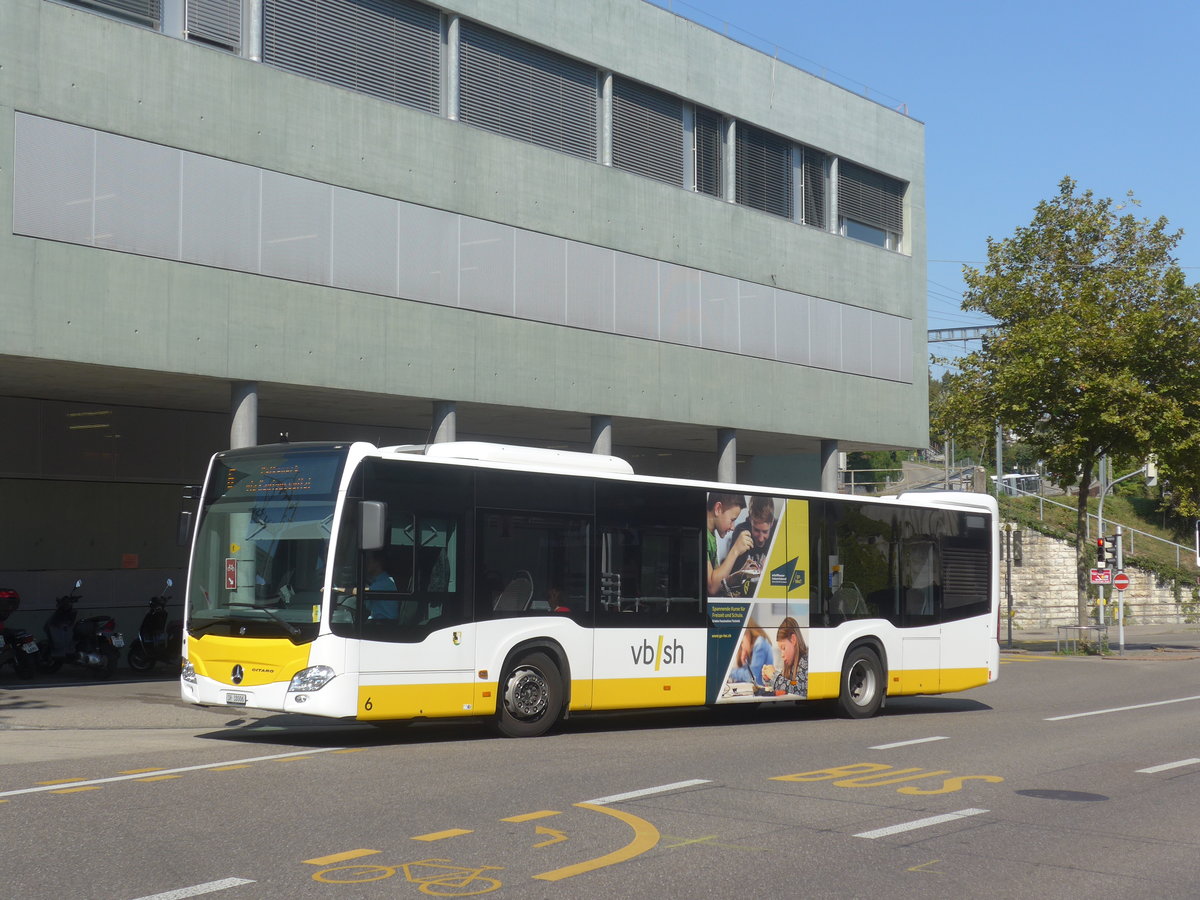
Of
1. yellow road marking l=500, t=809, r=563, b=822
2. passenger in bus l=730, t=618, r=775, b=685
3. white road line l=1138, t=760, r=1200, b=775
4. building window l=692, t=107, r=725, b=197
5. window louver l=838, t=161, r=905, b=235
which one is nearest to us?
yellow road marking l=500, t=809, r=563, b=822

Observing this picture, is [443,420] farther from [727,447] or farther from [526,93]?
[727,447]

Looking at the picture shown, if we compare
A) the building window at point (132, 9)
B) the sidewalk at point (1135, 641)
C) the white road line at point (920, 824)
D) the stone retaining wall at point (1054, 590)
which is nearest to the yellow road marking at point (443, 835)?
the white road line at point (920, 824)

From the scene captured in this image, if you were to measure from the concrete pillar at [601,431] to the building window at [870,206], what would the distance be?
10156 millimetres

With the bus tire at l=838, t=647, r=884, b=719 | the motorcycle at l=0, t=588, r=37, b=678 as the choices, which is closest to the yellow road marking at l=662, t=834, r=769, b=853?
the bus tire at l=838, t=647, r=884, b=719

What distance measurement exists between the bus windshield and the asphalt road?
1274 mm

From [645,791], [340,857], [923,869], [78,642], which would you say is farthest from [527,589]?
[78,642]

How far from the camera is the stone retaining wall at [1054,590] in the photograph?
54688 millimetres

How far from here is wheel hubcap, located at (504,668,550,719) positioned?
1448 cm

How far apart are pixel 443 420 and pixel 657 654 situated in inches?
434

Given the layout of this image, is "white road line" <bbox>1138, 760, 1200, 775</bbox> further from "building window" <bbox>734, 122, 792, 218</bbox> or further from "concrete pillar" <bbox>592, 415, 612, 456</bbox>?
"building window" <bbox>734, 122, 792, 218</bbox>

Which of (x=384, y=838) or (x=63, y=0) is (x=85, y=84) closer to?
(x=63, y=0)

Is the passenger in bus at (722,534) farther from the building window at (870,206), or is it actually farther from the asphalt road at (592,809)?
the building window at (870,206)

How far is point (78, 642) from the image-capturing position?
877 inches

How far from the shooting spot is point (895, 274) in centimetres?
3669
